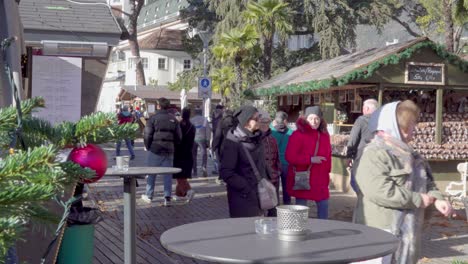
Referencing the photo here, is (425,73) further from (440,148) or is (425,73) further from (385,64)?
(440,148)

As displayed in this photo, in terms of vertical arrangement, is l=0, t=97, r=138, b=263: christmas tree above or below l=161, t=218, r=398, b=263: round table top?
above

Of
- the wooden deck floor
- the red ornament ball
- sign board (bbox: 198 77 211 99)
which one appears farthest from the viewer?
sign board (bbox: 198 77 211 99)

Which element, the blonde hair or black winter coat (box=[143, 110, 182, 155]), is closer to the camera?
the blonde hair

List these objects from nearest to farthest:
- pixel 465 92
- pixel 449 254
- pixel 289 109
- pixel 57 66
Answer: pixel 57 66 < pixel 449 254 < pixel 465 92 < pixel 289 109

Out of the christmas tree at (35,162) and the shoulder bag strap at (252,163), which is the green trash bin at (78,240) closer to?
the shoulder bag strap at (252,163)

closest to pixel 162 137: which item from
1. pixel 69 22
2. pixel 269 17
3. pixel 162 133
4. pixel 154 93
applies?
pixel 162 133

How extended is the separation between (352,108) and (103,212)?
714cm

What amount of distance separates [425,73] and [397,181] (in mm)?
10164

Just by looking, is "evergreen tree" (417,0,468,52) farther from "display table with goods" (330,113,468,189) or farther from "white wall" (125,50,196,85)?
"white wall" (125,50,196,85)

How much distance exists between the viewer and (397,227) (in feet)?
15.0

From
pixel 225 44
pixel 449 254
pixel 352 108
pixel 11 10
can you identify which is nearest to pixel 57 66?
pixel 11 10

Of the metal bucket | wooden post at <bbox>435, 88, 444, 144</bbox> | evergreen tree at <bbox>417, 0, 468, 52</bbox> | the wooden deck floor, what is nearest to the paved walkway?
the wooden deck floor

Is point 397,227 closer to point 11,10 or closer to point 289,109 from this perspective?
point 11,10

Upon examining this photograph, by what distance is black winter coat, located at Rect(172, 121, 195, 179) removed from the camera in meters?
12.4
